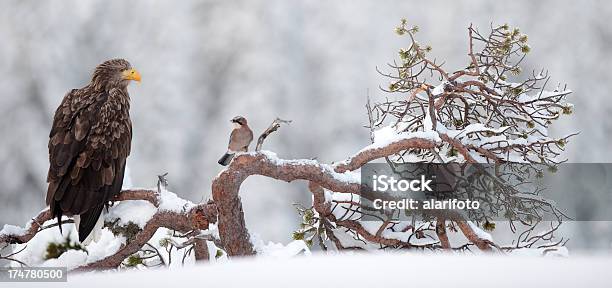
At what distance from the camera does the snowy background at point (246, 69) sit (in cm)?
1354

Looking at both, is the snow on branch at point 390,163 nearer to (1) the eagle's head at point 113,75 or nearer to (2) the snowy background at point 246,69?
(1) the eagle's head at point 113,75

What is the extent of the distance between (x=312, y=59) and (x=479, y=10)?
5.26 meters

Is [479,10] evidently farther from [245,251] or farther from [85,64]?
[245,251]

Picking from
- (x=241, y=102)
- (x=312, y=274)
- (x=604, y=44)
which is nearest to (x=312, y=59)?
(x=241, y=102)

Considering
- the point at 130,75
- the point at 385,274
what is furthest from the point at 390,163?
the point at 385,274

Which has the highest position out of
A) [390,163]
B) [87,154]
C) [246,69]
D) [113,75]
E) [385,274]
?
[246,69]

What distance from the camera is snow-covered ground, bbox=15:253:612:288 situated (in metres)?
1.67

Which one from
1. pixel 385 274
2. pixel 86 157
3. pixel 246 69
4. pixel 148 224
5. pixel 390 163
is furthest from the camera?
pixel 246 69

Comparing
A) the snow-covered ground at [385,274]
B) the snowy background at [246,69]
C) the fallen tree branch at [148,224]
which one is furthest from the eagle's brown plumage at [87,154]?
the snowy background at [246,69]

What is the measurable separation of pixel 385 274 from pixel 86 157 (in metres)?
1.83

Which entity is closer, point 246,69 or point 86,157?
point 86,157

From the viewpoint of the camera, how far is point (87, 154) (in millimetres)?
3023

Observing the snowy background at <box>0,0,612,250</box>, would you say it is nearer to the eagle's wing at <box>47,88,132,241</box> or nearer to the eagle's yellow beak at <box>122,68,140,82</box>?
the eagle's yellow beak at <box>122,68,140,82</box>

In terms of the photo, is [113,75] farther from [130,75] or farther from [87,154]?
[87,154]
